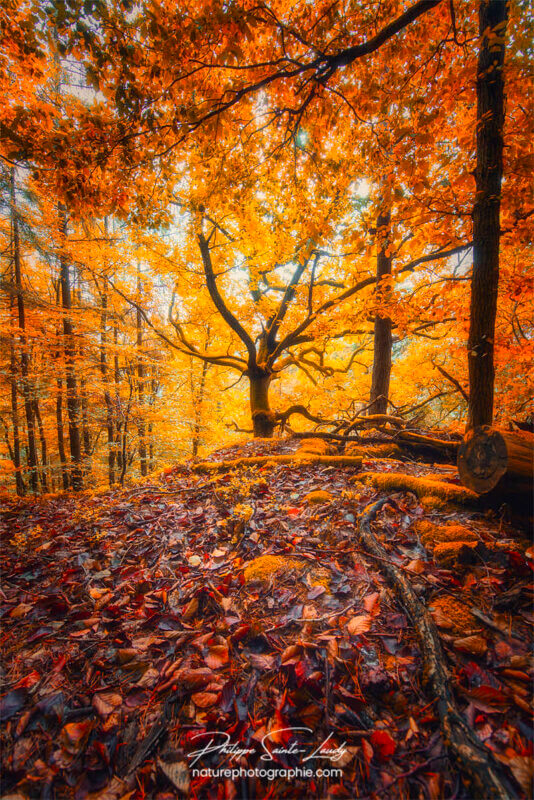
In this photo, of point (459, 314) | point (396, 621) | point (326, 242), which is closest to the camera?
point (396, 621)

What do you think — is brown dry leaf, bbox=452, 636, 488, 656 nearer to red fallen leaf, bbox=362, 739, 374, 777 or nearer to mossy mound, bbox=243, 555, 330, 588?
red fallen leaf, bbox=362, 739, 374, 777

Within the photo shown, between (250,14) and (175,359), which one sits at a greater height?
(250,14)

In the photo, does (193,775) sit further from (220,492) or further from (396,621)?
(220,492)

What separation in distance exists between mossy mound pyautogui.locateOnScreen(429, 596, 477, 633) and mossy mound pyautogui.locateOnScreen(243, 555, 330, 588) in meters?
0.68

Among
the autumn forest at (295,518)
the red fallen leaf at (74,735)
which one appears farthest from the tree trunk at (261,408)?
the red fallen leaf at (74,735)

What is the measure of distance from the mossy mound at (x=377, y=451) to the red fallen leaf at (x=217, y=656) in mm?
3946

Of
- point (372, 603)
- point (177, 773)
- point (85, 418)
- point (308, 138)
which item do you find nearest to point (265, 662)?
point (177, 773)

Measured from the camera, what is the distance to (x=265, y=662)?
1536 mm

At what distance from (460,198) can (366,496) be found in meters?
3.73

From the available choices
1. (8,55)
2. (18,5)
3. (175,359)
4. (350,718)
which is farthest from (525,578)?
(175,359)

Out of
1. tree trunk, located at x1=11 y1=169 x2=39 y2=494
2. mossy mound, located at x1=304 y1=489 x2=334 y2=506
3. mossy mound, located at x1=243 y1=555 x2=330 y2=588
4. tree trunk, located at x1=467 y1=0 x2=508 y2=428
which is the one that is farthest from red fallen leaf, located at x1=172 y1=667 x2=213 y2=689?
tree trunk, located at x1=11 y1=169 x2=39 y2=494

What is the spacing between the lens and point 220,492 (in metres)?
3.90

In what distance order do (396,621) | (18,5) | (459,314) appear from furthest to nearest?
(459,314) → (18,5) → (396,621)

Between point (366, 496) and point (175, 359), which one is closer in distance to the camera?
point (366, 496)
